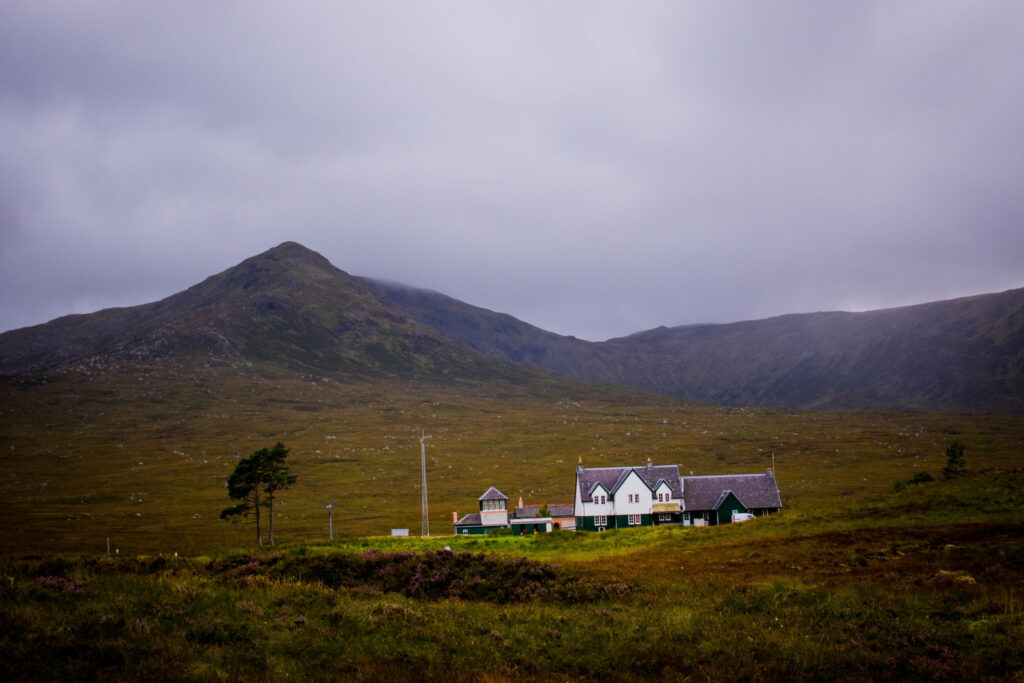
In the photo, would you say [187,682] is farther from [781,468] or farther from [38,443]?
[38,443]

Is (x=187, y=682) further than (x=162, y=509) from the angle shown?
No

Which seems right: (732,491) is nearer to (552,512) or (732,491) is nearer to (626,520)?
(626,520)

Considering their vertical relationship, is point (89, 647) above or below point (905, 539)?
above

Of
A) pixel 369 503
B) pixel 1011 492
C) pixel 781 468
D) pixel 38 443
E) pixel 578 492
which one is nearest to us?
pixel 1011 492

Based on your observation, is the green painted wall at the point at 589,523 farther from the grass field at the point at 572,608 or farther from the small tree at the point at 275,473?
the small tree at the point at 275,473

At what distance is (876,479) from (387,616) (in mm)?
133539

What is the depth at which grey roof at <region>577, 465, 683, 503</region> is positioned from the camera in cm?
7362

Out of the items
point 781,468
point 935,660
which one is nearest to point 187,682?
point 935,660

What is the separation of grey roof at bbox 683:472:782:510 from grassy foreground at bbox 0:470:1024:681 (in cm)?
4406

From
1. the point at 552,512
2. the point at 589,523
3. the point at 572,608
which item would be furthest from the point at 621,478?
the point at 572,608

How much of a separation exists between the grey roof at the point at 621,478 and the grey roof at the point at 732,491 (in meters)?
1.32

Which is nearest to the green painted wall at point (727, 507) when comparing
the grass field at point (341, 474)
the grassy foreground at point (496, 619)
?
the grass field at point (341, 474)

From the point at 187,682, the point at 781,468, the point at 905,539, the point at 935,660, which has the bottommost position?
the point at 781,468

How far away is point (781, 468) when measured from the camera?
150 meters
